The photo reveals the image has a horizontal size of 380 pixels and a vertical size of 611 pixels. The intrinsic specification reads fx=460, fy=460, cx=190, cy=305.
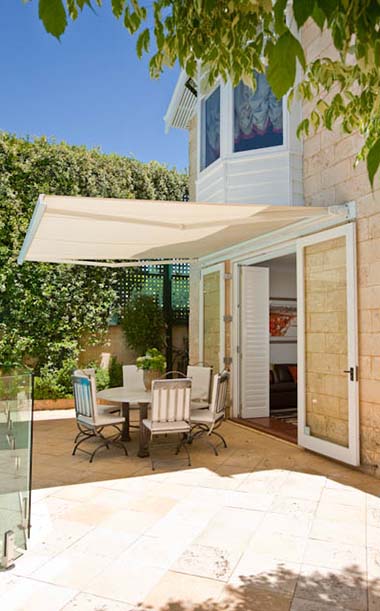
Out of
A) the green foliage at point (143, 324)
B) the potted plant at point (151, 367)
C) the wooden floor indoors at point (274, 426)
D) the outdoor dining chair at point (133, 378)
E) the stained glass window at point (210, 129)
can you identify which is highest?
the stained glass window at point (210, 129)

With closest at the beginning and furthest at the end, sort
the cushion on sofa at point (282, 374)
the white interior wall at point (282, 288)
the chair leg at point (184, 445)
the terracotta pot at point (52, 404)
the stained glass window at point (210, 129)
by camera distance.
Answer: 1. the chair leg at point (184, 445)
2. the stained glass window at point (210, 129)
3. the terracotta pot at point (52, 404)
4. the cushion on sofa at point (282, 374)
5. the white interior wall at point (282, 288)

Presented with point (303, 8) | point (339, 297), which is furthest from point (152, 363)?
point (303, 8)

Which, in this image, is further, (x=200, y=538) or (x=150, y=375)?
(x=150, y=375)

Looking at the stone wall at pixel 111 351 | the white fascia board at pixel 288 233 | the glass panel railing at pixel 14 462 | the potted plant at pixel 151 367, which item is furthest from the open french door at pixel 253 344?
the glass panel railing at pixel 14 462

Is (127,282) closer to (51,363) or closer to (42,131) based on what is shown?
(51,363)

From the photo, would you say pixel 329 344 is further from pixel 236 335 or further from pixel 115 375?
pixel 115 375

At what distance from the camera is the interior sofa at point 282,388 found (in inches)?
430

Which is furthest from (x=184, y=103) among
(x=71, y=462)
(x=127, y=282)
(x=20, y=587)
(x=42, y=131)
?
(x=20, y=587)

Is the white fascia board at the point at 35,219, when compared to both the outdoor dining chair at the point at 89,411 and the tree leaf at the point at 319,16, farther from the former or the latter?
the tree leaf at the point at 319,16

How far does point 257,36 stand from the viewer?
2057mm

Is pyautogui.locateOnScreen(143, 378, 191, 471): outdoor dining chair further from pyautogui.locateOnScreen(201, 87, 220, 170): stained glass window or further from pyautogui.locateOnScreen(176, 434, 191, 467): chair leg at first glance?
pyautogui.locateOnScreen(201, 87, 220, 170): stained glass window

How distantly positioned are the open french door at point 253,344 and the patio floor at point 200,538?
2971mm

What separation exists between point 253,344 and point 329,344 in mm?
3054

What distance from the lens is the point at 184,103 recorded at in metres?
11.5
